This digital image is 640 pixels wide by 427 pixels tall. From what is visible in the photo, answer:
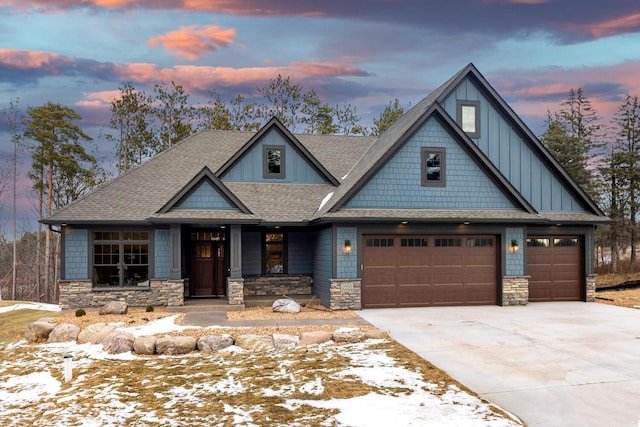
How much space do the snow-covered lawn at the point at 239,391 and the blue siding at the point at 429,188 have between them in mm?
6626

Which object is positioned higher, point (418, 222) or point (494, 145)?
point (494, 145)

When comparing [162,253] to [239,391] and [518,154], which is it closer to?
[239,391]

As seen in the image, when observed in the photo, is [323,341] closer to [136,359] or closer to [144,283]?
[136,359]

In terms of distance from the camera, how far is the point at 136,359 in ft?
30.4

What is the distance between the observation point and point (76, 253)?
52.1ft

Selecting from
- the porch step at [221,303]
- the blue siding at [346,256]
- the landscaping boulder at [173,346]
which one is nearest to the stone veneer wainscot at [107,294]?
the porch step at [221,303]

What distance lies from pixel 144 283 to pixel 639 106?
3591cm

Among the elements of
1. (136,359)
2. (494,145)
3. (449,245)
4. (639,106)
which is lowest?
(136,359)

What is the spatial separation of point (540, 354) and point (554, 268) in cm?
904

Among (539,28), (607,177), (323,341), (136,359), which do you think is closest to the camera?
(136,359)

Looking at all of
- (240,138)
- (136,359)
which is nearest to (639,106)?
(240,138)

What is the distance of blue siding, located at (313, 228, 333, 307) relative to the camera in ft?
50.2

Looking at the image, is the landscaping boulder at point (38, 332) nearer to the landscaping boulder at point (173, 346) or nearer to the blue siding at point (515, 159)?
the landscaping boulder at point (173, 346)

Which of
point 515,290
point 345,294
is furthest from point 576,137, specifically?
point 345,294
